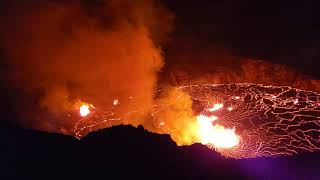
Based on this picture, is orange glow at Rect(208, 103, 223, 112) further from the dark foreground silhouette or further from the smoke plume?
the dark foreground silhouette

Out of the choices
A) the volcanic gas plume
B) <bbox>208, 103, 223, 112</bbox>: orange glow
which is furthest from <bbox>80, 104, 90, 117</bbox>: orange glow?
<bbox>208, 103, 223, 112</bbox>: orange glow

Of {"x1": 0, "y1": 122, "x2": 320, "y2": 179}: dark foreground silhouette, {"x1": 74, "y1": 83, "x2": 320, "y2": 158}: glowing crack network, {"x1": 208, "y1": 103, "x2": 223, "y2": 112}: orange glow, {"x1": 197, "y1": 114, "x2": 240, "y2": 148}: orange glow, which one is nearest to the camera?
{"x1": 0, "y1": 122, "x2": 320, "y2": 179}: dark foreground silhouette

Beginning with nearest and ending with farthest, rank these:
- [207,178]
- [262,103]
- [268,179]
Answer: [207,178]
[268,179]
[262,103]

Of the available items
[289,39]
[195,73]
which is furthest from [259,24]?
[195,73]

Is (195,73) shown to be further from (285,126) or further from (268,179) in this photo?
(268,179)

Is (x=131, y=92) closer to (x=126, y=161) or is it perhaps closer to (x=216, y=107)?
(x=216, y=107)

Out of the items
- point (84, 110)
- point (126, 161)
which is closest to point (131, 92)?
point (84, 110)

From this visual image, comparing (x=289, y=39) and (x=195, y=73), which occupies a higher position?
(x=289, y=39)
